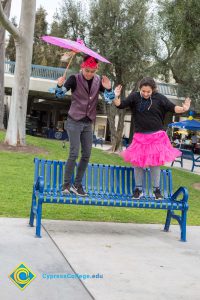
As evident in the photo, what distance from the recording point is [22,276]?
13.2 feet

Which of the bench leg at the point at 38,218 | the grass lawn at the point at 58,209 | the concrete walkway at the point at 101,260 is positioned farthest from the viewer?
the grass lawn at the point at 58,209

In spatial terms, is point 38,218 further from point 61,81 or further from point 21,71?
point 21,71

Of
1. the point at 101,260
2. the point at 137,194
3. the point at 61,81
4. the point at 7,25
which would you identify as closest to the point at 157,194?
the point at 137,194

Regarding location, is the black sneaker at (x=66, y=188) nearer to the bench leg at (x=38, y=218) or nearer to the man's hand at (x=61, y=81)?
the bench leg at (x=38, y=218)

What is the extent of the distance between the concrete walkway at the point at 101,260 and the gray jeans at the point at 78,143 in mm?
709

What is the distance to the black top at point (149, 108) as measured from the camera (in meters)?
6.09

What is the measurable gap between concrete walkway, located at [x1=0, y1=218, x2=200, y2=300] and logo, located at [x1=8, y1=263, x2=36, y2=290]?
47 mm

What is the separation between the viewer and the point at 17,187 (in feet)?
29.5

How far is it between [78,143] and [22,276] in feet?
7.17

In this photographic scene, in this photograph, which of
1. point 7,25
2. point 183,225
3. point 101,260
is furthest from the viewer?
point 7,25

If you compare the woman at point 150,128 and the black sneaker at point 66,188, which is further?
the woman at point 150,128

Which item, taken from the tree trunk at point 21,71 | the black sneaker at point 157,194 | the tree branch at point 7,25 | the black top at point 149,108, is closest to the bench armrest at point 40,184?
the black top at point 149,108

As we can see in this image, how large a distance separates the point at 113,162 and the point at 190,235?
8.98m

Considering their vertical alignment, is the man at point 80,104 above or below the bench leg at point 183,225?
above
